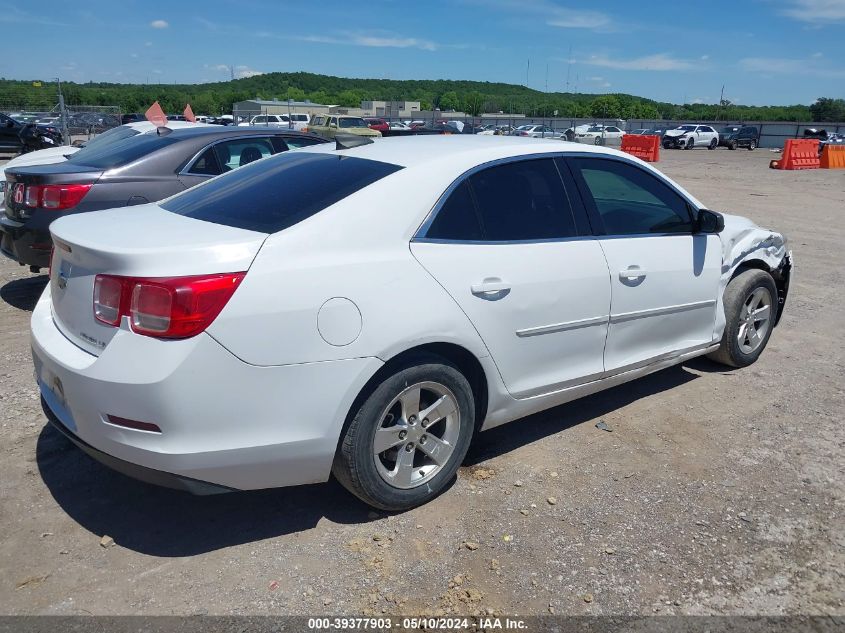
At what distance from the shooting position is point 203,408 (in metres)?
2.67

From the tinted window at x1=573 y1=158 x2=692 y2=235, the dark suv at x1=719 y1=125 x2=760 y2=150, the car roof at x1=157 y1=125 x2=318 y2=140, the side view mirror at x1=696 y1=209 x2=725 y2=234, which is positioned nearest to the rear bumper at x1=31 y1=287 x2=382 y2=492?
the tinted window at x1=573 y1=158 x2=692 y2=235

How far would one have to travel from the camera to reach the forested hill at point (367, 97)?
77.8 m

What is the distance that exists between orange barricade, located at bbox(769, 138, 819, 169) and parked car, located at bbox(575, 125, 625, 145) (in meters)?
13.8

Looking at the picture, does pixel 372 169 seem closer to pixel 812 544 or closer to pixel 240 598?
pixel 240 598

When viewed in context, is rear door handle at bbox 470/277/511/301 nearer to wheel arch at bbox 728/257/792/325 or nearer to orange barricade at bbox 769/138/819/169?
wheel arch at bbox 728/257/792/325

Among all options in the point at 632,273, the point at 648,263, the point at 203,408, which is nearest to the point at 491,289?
the point at 632,273

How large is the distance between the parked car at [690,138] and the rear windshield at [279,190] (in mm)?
47681

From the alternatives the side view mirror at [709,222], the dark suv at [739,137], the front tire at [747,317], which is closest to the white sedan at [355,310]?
the side view mirror at [709,222]

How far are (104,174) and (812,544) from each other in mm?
5855

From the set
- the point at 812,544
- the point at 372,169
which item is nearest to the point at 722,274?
the point at 812,544

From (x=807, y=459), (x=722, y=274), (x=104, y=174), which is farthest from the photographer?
(x=104, y=174)

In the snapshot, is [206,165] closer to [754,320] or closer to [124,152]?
[124,152]

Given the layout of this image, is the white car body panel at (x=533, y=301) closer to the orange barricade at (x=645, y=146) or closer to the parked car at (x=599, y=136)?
the orange barricade at (x=645, y=146)

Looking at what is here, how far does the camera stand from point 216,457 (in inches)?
108
